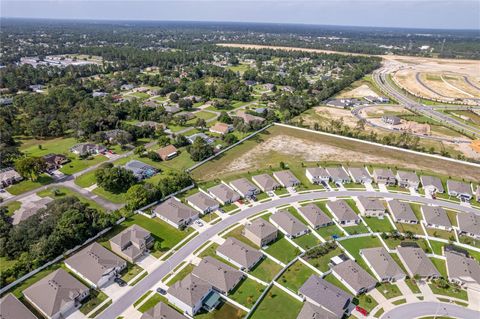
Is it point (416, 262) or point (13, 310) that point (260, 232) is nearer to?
point (416, 262)

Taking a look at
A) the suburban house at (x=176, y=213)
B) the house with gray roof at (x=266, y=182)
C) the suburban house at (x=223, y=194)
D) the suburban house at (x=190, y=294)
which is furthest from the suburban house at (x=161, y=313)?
the house with gray roof at (x=266, y=182)

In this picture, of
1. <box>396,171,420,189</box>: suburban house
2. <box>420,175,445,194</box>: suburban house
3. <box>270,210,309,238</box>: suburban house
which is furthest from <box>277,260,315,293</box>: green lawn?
<box>420,175,445,194</box>: suburban house

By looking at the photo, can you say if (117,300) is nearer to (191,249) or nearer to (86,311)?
(86,311)

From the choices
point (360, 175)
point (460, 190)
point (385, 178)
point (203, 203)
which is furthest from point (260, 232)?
point (460, 190)

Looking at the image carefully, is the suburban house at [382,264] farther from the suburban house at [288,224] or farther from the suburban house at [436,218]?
the suburban house at [436,218]

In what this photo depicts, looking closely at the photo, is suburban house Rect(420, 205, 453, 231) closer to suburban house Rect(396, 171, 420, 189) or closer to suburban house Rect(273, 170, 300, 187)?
suburban house Rect(396, 171, 420, 189)

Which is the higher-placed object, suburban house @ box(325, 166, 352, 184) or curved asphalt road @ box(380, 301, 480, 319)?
suburban house @ box(325, 166, 352, 184)
